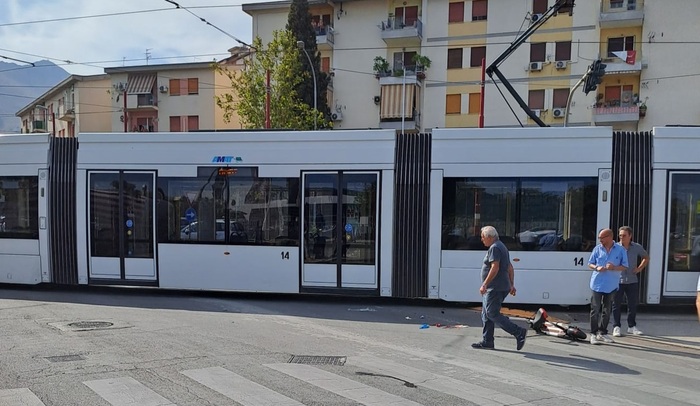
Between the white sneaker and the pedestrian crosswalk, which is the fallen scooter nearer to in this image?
the white sneaker

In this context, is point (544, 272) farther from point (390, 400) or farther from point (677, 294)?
point (390, 400)

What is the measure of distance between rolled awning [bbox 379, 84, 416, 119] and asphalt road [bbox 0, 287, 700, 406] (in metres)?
27.6

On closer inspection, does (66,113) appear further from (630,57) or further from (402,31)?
(630,57)

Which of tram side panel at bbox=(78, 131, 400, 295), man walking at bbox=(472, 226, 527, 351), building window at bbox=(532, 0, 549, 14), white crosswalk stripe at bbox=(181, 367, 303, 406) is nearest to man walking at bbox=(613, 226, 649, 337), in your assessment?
man walking at bbox=(472, 226, 527, 351)

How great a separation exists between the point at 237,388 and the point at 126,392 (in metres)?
1.03

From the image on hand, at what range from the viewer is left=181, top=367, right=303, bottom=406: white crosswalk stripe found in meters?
4.77

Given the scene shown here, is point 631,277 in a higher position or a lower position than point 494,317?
higher

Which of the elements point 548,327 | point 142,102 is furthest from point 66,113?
point 548,327

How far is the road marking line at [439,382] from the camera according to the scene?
16.4 feet

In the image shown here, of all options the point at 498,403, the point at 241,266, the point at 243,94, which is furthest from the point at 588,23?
the point at 498,403

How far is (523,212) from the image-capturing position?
9.42 m

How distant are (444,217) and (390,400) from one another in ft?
17.0

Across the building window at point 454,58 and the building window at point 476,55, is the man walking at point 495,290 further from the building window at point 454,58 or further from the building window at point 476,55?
the building window at point 454,58

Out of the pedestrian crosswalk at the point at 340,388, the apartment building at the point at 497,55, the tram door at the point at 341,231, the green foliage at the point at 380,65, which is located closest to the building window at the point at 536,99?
the apartment building at the point at 497,55
